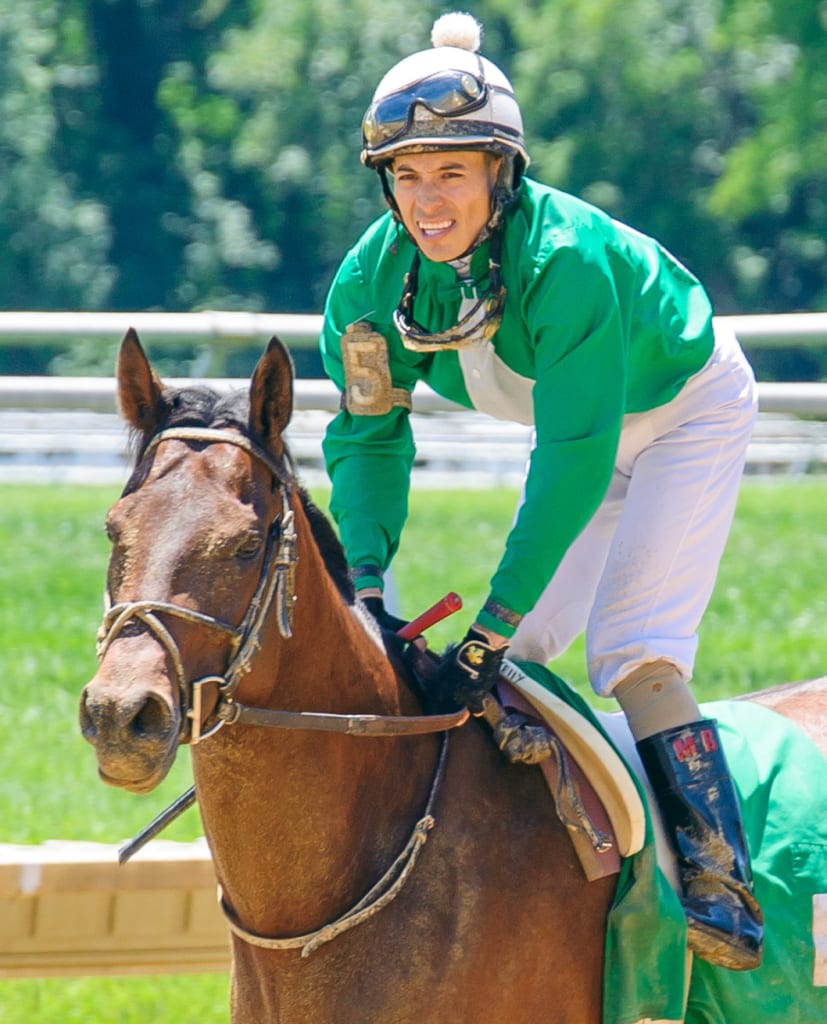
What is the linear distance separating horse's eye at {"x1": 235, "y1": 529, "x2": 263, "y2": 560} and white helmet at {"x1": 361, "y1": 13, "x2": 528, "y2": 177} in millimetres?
1085

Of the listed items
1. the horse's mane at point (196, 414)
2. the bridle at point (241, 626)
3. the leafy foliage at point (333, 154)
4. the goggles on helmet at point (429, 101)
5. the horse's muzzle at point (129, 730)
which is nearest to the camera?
the horse's muzzle at point (129, 730)

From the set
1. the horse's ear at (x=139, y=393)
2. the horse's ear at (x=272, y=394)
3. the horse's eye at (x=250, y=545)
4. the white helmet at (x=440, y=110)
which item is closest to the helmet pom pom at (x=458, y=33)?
the white helmet at (x=440, y=110)

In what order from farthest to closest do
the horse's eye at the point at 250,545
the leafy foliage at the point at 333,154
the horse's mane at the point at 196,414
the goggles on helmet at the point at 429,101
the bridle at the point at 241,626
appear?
1. the leafy foliage at the point at 333,154
2. the goggles on helmet at the point at 429,101
3. the horse's mane at the point at 196,414
4. the horse's eye at the point at 250,545
5. the bridle at the point at 241,626

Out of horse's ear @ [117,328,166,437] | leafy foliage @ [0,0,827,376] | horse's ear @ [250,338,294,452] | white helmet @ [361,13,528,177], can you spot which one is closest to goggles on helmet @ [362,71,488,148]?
white helmet @ [361,13,528,177]

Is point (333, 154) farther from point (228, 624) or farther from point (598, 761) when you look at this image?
point (228, 624)

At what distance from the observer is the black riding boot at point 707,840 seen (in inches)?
172

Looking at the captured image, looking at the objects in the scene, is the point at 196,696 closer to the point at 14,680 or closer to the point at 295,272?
the point at 14,680

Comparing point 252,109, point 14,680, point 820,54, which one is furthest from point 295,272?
point 14,680

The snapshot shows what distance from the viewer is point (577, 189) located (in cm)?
4328

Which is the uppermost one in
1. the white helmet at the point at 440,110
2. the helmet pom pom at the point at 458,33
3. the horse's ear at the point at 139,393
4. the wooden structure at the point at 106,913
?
the helmet pom pom at the point at 458,33

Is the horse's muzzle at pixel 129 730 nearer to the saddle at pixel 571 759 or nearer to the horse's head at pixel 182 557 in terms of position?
the horse's head at pixel 182 557

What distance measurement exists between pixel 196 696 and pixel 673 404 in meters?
1.66

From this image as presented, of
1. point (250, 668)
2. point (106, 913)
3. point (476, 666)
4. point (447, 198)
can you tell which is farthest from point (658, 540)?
point (106, 913)

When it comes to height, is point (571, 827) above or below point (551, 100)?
above
